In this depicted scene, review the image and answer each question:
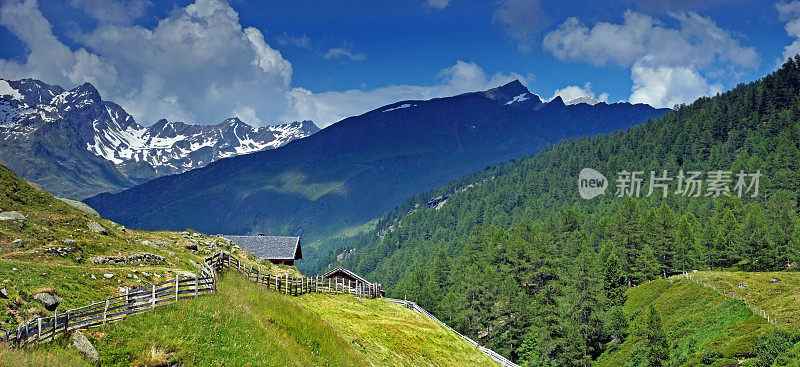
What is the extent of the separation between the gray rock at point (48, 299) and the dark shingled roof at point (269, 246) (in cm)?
6247

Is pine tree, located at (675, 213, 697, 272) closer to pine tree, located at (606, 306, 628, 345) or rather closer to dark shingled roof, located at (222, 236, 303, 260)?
pine tree, located at (606, 306, 628, 345)

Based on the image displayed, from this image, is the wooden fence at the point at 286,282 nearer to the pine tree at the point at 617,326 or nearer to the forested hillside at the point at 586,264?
the forested hillside at the point at 586,264

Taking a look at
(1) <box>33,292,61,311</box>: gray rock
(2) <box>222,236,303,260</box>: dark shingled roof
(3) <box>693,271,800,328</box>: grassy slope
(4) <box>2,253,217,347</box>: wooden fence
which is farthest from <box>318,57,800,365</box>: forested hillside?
(1) <box>33,292,61,311</box>: gray rock

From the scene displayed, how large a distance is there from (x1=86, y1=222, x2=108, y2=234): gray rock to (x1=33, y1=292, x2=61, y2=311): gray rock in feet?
51.5

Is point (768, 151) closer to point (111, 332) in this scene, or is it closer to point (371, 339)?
point (371, 339)

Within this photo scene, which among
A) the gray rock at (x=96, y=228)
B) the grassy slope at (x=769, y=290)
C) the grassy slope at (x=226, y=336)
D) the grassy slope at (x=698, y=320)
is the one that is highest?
the gray rock at (x=96, y=228)

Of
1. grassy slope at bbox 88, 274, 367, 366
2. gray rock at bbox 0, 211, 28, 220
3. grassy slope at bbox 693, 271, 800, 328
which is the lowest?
grassy slope at bbox 693, 271, 800, 328

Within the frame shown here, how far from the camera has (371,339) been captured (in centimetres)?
3722

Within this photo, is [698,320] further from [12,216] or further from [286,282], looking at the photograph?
[12,216]

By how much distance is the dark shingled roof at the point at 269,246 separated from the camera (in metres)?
86.7

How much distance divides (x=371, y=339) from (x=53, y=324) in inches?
885

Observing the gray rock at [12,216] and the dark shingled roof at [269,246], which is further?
the dark shingled roof at [269,246]

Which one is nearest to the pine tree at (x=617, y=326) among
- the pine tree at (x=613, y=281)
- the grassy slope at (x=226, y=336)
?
the pine tree at (x=613, y=281)

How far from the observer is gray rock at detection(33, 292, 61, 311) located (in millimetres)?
23612
